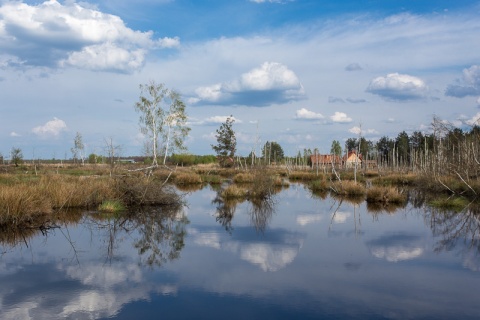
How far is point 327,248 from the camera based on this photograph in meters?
12.2

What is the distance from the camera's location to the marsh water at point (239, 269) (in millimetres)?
7281

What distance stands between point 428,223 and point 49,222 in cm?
1422

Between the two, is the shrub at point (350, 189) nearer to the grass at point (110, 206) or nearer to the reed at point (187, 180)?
the reed at point (187, 180)

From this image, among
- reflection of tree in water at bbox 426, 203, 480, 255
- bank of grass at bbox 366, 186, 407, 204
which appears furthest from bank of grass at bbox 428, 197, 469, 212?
bank of grass at bbox 366, 186, 407, 204

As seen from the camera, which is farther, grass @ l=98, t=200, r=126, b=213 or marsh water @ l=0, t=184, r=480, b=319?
grass @ l=98, t=200, r=126, b=213

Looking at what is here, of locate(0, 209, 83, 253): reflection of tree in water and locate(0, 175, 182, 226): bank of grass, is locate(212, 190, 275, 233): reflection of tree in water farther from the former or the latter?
locate(0, 209, 83, 253): reflection of tree in water

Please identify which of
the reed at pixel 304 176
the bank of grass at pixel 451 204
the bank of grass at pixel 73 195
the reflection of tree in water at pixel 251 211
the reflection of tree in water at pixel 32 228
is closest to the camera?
the reflection of tree in water at pixel 32 228

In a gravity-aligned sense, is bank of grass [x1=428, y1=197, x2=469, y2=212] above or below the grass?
below

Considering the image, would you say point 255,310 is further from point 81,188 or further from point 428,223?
point 81,188

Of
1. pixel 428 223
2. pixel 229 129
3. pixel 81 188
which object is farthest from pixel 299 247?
pixel 229 129

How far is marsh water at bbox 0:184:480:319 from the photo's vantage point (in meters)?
7.28

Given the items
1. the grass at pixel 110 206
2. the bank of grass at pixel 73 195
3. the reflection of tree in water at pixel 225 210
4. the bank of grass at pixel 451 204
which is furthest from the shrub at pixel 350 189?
the grass at pixel 110 206

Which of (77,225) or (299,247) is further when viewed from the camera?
(77,225)

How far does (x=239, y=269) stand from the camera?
973cm
